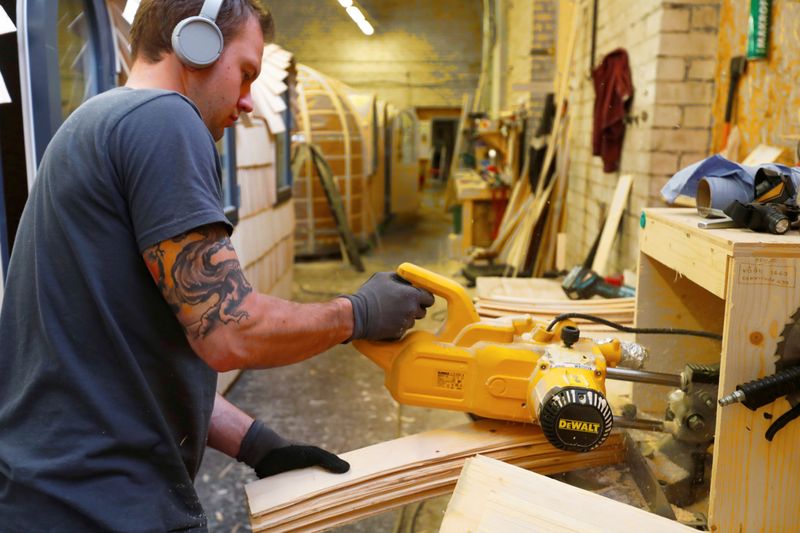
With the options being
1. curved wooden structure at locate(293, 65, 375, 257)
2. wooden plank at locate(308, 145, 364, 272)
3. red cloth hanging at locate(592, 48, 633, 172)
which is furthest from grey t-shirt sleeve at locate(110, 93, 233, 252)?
curved wooden structure at locate(293, 65, 375, 257)

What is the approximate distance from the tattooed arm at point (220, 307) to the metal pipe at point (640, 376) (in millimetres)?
810

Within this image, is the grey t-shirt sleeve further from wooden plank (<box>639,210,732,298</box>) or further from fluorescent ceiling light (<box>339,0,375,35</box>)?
fluorescent ceiling light (<box>339,0,375,35</box>)

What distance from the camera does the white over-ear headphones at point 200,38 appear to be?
1335 mm

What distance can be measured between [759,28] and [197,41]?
9.43 feet

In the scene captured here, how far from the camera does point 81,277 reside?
4.13ft

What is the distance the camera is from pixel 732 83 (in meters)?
3.64

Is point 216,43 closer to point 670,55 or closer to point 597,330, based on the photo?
point 597,330

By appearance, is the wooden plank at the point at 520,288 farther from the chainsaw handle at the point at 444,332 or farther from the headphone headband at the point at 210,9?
the headphone headband at the point at 210,9

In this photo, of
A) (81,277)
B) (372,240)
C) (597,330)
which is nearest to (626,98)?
(597,330)

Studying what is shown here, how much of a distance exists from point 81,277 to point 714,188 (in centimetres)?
143

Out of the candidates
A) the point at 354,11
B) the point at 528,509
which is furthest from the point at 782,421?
the point at 354,11

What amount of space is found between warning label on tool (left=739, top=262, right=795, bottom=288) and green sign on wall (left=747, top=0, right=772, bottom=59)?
239 centimetres

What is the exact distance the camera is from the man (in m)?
1.22

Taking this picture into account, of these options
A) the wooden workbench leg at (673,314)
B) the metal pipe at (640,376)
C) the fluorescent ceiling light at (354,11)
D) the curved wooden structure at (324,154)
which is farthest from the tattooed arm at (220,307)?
the curved wooden structure at (324,154)
